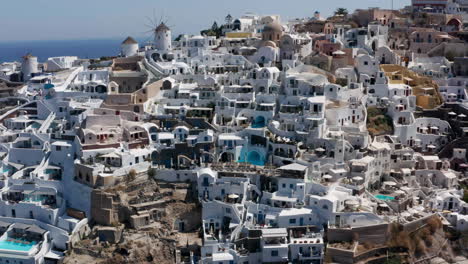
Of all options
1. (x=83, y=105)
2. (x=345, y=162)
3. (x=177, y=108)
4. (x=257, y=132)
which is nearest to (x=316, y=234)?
(x=345, y=162)

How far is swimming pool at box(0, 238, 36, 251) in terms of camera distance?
34594 millimetres

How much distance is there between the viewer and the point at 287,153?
38031 millimetres

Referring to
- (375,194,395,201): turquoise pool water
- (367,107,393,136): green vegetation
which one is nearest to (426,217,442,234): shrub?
(375,194,395,201): turquoise pool water

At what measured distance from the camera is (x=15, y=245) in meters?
35.0

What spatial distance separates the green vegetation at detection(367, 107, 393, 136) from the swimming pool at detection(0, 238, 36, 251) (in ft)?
80.9

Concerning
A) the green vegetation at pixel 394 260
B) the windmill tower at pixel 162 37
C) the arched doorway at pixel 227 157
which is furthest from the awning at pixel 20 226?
the windmill tower at pixel 162 37

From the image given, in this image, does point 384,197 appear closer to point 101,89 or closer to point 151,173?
point 151,173

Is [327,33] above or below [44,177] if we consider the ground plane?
above

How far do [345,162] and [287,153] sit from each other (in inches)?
152

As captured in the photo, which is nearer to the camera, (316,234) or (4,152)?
(316,234)

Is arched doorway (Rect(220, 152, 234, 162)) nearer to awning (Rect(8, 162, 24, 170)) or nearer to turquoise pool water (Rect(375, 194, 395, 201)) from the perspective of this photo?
turquoise pool water (Rect(375, 194, 395, 201))

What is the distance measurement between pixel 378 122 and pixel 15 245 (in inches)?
1057

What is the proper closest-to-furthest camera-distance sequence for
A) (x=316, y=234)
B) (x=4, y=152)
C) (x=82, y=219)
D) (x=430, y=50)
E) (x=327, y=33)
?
(x=316, y=234) < (x=82, y=219) < (x=4, y=152) < (x=430, y=50) < (x=327, y=33)

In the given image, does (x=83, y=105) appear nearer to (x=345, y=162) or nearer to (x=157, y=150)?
(x=157, y=150)
